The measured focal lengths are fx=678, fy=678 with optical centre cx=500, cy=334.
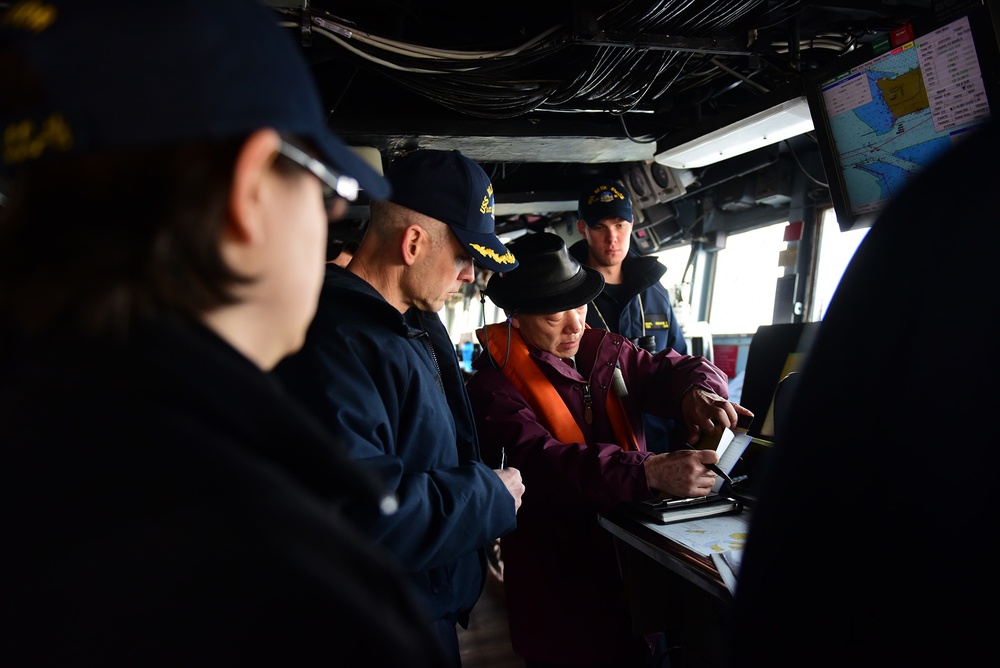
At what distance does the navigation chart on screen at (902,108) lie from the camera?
1738 mm

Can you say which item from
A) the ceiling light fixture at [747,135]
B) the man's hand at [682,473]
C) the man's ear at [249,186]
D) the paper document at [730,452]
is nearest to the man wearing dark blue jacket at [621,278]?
the ceiling light fixture at [747,135]

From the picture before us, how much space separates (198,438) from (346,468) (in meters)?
0.13

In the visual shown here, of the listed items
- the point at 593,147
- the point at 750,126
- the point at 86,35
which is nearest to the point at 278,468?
the point at 86,35

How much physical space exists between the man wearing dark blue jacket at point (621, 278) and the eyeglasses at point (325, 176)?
2.54 meters

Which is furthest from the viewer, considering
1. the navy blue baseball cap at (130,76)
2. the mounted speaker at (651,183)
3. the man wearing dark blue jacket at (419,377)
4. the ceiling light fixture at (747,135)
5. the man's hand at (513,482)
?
the mounted speaker at (651,183)

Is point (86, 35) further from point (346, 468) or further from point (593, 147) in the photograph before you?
point (593, 147)

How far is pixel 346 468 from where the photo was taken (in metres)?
0.59

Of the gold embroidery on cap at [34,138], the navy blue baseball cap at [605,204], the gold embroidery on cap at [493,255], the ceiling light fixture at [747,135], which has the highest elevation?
the ceiling light fixture at [747,135]

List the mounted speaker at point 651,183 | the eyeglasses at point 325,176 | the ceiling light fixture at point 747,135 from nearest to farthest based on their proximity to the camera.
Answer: the eyeglasses at point 325,176 < the ceiling light fixture at point 747,135 < the mounted speaker at point 651,183

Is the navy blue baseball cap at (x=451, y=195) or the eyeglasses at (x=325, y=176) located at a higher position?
the navy blue baseball cap at (x=451, y=195)

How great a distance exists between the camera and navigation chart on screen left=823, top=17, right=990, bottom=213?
1.74 metres

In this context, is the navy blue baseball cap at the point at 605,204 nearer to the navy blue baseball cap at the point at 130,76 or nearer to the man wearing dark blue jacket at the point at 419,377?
the man wearing dark blue jacket at the point at 419,377

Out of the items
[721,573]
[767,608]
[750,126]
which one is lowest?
[721,573]

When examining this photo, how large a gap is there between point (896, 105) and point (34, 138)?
210cm
